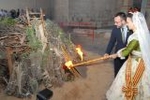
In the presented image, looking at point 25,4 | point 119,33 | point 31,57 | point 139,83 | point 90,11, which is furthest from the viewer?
point 25,4

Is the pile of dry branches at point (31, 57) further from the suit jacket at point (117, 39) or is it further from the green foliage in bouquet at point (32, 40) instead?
the suit jacket at point (117, 39)

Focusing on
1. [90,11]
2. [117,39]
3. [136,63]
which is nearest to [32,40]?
[117,39]

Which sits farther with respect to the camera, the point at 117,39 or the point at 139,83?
the point at 117,39

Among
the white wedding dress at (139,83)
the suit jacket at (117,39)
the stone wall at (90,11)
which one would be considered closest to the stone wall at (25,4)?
the stone wall at (90,11)

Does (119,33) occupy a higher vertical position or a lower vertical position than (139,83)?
higher

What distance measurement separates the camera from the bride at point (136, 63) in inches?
149

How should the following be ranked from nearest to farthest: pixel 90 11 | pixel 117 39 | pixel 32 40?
1. pixel 117 39
2. pixel 32 40
3. pixel 90 11

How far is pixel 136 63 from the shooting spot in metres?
3.96

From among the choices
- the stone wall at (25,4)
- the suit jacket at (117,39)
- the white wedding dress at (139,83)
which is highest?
the stone wall at (25,4)

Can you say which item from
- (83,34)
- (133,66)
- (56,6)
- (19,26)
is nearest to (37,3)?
(56,6)

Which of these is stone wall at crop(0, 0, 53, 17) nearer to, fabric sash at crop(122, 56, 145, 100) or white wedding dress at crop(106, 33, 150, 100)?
white wedding dress at crop(106, 33, 150, 100)

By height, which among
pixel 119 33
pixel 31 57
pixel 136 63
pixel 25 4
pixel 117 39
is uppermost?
pixel 25 4

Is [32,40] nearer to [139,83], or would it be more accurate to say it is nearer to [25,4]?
[139,83]

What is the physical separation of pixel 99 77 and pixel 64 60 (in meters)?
1.21
